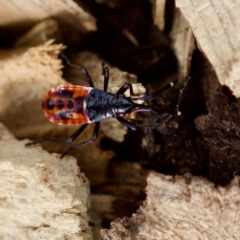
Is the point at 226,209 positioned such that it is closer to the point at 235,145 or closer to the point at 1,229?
the point at 235,145

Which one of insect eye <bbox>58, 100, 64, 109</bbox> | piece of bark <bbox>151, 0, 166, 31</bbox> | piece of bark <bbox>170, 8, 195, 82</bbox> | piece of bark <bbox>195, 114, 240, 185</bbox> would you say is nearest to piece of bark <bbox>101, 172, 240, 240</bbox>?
piece of bark <bbox>195, 114, 240, 185</bbox>

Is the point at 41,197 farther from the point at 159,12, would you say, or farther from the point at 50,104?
the point at 159,12

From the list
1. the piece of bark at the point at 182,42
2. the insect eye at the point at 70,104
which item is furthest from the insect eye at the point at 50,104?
the piece of bark at the point at 182,42

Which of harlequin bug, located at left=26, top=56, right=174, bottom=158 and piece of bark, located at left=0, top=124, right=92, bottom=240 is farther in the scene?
harlequin bug, located at left=26, top=56, right=174, bottom=158

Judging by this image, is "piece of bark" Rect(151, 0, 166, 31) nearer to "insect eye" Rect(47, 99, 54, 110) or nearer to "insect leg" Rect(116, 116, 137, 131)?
"insect leg" Rect(116, 116, 137, 131)

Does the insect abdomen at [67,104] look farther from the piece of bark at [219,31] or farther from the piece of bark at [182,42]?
the piece of bark at [219,31]

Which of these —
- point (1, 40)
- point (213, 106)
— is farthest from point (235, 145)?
point (1, 40)

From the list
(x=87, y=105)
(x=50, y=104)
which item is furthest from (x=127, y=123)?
(x=50, y=104)
